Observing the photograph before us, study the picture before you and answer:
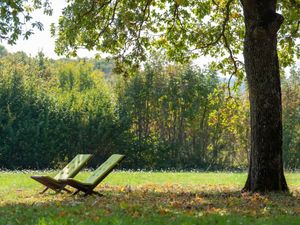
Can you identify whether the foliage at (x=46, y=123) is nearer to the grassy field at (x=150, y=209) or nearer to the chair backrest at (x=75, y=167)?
the chair backrest at (x=75, y=167)

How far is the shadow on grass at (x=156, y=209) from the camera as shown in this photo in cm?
841

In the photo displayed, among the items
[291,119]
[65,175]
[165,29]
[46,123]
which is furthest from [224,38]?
[291,119]

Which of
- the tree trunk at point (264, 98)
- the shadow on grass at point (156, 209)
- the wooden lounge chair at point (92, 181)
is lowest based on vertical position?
the shadow on grass at point (156, 209)

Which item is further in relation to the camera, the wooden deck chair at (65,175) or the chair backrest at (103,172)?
the wooden deck chair at (65,175)

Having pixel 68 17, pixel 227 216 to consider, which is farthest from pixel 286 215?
pixel 68 17

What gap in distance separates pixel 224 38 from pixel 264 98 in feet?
19.9

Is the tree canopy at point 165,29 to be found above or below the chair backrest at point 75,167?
above

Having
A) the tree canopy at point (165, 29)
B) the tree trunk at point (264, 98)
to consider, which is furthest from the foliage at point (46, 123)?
the tree trunk at point (264, 98)

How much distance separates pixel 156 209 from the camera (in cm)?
980

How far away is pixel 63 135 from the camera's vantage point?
104ft

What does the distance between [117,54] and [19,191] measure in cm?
704

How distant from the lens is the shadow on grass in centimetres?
841

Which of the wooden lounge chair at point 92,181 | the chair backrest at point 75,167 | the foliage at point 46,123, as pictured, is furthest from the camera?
the foliage at point 46,123

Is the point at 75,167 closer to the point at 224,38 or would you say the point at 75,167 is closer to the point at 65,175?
the point at 65,175
